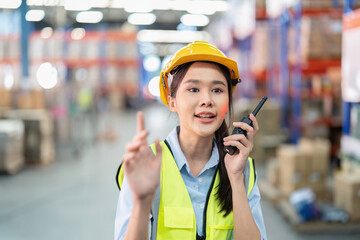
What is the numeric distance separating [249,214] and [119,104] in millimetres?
19328

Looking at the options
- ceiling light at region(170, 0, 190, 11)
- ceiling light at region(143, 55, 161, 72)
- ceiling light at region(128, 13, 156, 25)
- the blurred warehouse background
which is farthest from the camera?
ceiling light at region(143, 55, 161, 72)

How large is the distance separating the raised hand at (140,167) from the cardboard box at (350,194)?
3.48 meters

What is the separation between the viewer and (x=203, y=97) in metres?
1.41

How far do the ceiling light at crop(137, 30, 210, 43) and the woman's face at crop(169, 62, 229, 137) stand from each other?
28.9 metres

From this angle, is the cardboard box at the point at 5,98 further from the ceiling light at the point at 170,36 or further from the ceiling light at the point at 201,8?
the ceiling light at the point at 170,36

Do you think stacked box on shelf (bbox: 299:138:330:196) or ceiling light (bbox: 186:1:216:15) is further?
ceiling light (bbox: 186:1:216:15)

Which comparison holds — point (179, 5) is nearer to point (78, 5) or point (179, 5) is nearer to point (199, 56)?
point (78, 5)

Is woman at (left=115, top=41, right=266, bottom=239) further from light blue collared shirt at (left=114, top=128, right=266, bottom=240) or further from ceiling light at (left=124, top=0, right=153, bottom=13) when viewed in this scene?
ceiling light at (left=124, top=0, right=153, bottom=13)

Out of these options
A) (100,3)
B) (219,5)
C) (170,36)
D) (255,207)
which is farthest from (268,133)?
(170,36)

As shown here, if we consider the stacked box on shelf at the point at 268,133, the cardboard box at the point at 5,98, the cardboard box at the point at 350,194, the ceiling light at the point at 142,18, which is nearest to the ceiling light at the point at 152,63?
the ceiling light at the point at 142,18

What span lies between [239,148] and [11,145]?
238 inches

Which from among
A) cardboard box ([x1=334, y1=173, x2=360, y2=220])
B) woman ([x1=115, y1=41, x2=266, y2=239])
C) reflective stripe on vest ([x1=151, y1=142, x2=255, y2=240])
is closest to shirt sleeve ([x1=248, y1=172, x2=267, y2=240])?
woman ([x1=115, y1=41, x2=266, y2=239])

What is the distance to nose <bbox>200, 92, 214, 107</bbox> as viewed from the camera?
4.57 ft

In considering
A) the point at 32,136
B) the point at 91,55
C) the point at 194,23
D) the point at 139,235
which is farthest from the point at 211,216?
the point at 194,23
